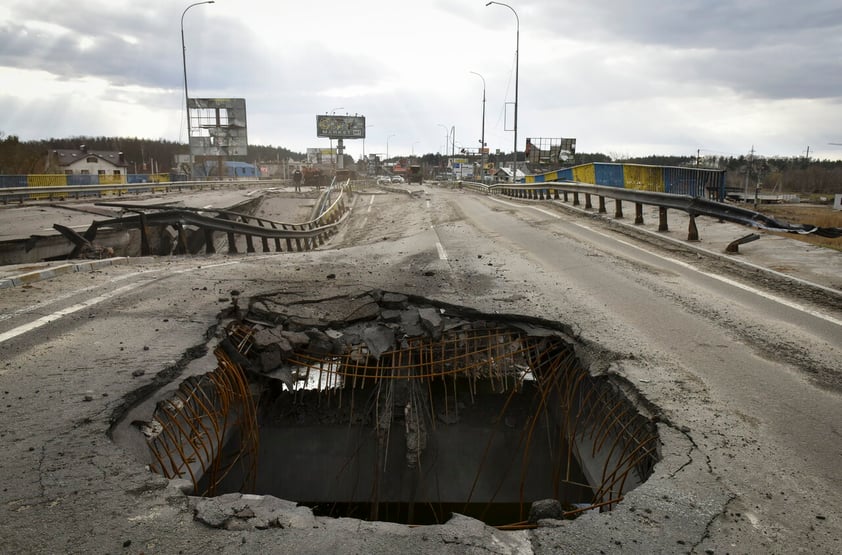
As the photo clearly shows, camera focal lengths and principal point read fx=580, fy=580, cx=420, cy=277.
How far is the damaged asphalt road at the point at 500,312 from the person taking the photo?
2.89 m

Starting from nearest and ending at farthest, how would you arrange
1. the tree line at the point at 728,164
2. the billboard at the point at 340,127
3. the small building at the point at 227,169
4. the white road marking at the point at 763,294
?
the white road marking at the point at 763,294
the tree line at the point at 728,164
the small building at the point at 227,169
the billboard at the point at 340,127

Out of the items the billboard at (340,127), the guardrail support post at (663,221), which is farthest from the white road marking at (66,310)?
the billboard at (340,127)

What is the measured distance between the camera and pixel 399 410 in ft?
24.5

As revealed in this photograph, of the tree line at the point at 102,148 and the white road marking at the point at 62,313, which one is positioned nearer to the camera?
the white road marking at the point at 62,313

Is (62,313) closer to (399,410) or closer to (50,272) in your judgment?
(50,272)

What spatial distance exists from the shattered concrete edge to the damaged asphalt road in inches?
15.8

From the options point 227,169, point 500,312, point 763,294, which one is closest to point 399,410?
point 500,312

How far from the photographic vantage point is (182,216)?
14781 millimetres

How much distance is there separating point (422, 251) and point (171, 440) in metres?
8.24

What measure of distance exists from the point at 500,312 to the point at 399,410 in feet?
6.02

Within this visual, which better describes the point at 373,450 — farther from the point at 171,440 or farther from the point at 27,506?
the point at 27,506

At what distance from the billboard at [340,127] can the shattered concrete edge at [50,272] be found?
9268 cm

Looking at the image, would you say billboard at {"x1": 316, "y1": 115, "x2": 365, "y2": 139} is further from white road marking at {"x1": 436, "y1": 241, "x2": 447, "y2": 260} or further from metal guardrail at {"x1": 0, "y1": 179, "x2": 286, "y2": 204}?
white road marking at {"x1": 436, "y1": 241, "x2": 447, "y2": 260}

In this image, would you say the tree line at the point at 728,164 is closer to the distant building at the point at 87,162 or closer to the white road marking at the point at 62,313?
the distant building at the point at 87,162
